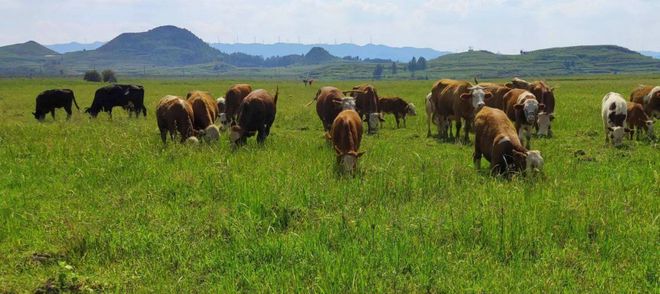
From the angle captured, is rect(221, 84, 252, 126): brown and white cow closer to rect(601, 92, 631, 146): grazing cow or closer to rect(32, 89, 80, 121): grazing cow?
rect(32, 89, 80, 121): grazing cow

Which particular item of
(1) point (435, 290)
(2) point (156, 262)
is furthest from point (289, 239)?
(1) point (435, 290)

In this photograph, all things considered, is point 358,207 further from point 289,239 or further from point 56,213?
point 56,213

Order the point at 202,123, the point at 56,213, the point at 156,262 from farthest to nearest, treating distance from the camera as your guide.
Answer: the point at 202,123 < the point at 56,213 < the point at 156,262

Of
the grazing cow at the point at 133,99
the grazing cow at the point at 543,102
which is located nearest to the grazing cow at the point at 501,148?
the grazing cow at the point at 543,102

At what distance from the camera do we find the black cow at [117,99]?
1089 inches

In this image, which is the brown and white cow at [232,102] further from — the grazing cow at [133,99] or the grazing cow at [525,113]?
the grazing cow at [525,113]

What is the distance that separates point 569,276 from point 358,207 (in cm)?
342

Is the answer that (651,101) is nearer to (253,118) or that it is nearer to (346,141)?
(346,141)

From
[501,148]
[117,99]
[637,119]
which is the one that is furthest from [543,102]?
[117,99]

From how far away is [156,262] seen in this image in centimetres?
572

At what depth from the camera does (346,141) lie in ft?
36.6

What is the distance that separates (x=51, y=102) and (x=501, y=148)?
1046 inches

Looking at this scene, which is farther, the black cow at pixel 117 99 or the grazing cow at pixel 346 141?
the black cow at pixel 117 99

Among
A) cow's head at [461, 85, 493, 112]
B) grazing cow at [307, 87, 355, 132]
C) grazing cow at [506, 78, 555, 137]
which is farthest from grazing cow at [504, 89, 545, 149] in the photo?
grazing cow at [307, 87, 355, 132]
